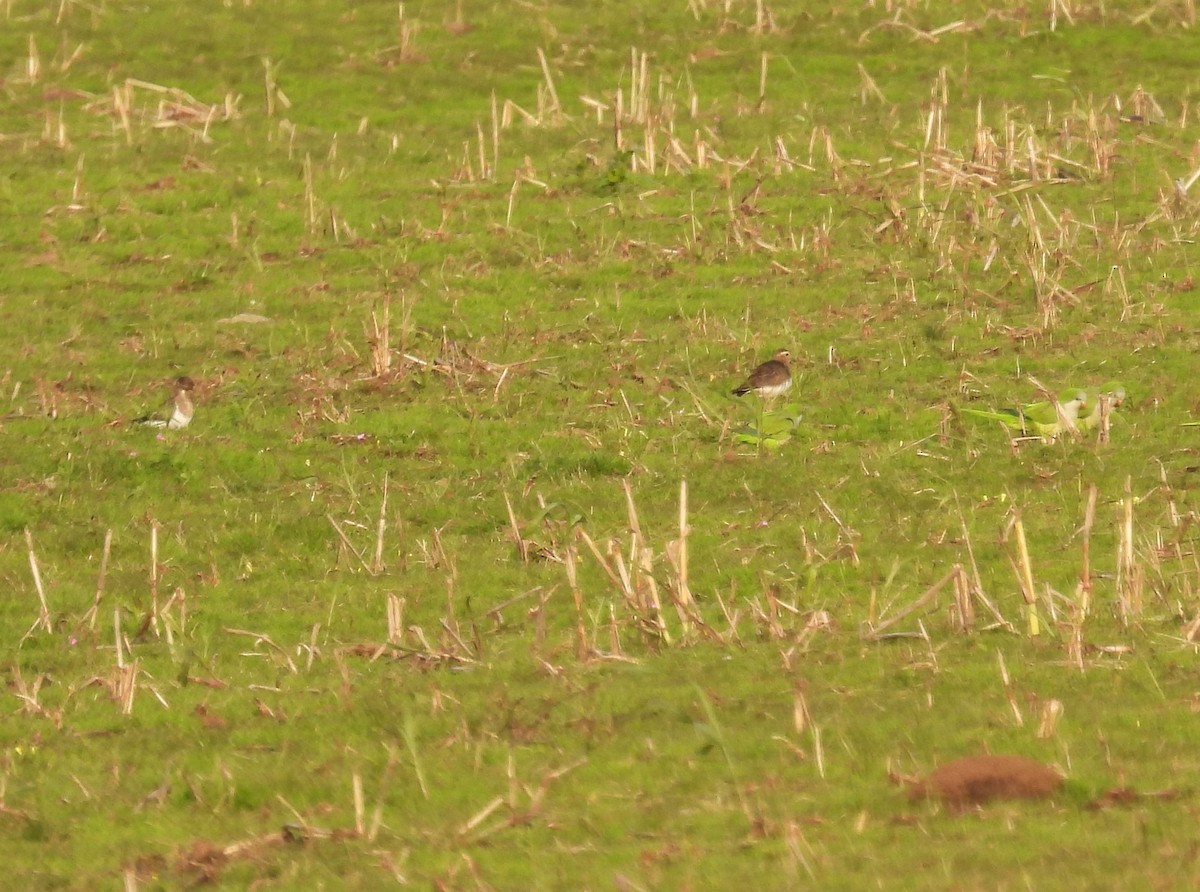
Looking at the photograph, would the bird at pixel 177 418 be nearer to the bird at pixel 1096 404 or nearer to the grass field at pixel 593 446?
the grass field at pixel 593 446

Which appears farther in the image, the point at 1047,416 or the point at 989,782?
the point at 1047,416

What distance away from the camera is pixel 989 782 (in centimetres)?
636

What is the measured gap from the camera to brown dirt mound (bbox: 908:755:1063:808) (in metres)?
6.34

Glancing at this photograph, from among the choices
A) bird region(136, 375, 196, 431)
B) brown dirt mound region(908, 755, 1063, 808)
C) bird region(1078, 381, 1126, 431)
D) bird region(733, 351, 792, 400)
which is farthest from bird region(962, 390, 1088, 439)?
brown dirt mound region(908, 755, 1063, 808)

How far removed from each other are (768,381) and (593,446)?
4.09ft

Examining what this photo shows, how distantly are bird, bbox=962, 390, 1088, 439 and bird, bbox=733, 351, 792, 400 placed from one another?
4.25 ft

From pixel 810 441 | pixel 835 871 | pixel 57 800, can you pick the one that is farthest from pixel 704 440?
pixel 835 871

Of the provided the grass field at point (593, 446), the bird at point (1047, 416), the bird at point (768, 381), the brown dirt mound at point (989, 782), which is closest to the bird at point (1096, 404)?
the bird at point (1047, 416)

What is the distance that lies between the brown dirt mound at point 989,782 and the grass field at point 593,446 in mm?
68

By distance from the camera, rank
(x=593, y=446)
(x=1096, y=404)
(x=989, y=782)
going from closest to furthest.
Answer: (x=989, y=782)
(x=1096, y=404)
(x=593, y=446)

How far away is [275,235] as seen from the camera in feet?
58.4

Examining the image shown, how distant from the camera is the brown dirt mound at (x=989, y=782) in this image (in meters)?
6.34

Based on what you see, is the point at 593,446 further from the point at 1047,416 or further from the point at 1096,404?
the point at 1096,404

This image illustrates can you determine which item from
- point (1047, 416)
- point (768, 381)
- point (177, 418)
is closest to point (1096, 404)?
point (1047, 416)
